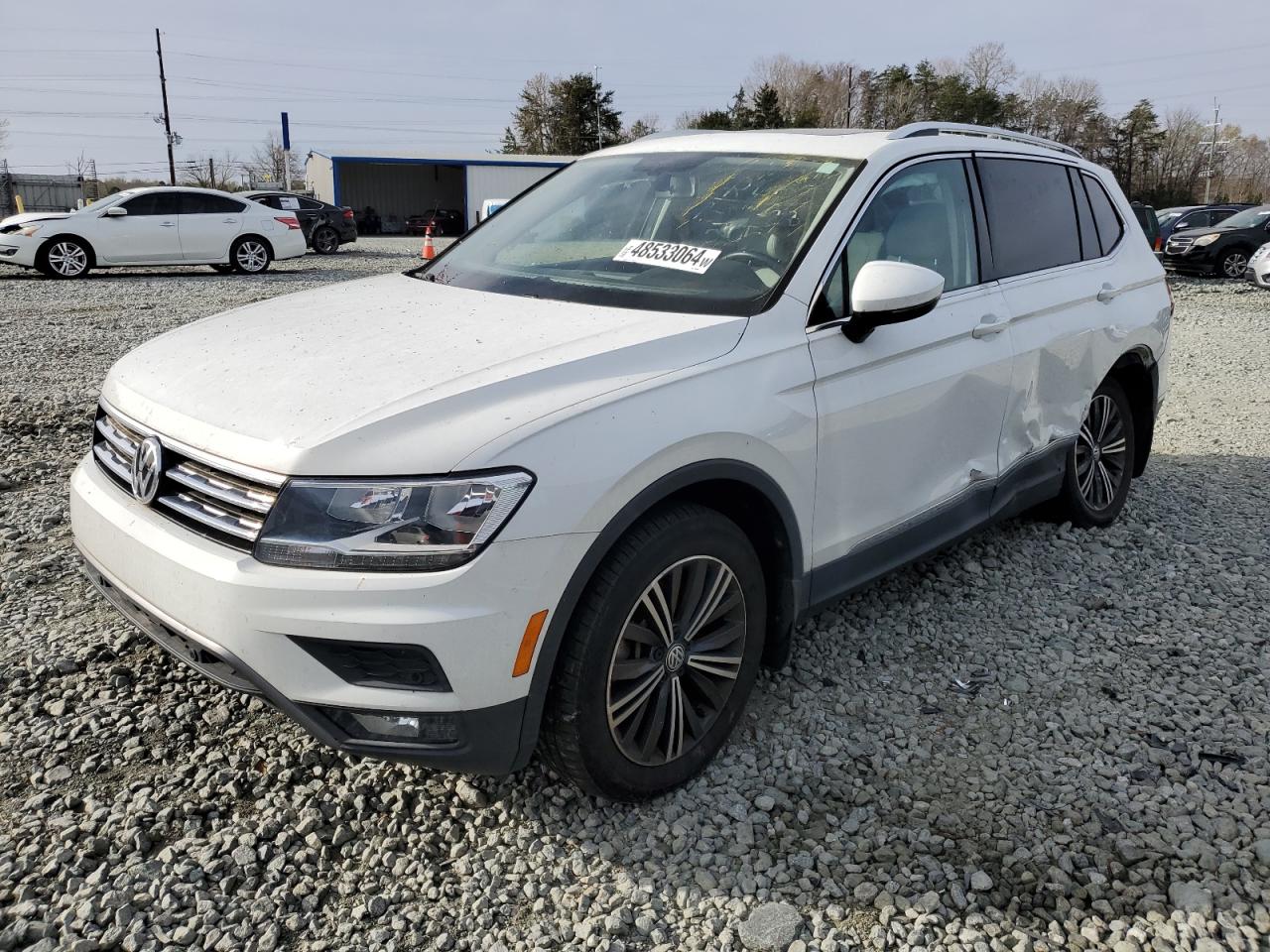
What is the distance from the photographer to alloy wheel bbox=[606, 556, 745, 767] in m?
2.58

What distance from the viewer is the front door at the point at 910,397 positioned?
3.06 m

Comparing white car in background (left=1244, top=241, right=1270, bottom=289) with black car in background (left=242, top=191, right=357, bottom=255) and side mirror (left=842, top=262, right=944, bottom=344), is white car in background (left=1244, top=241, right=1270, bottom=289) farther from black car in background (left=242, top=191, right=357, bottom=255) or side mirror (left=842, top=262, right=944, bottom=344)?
black car in background (left=242, top=191, right=357, bottom=255)

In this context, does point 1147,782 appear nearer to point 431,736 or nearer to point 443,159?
point 431,736

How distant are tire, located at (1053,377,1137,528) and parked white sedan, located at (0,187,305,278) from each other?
618 inches

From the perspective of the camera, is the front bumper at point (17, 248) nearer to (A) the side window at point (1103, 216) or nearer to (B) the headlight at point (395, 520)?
(A) the side window at point (1103, 216)

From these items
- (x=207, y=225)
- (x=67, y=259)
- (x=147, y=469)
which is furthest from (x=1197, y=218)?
(x=147, y=469)

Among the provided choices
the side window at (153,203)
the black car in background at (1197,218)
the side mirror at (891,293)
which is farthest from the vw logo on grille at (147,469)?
the black car in background at (1197,218)

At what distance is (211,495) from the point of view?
2381 millimetres

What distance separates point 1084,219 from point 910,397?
2012 millimetres

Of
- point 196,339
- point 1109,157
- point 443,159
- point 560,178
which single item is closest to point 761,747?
point 196,339

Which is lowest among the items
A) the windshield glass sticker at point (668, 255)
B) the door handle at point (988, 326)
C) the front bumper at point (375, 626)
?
the front bumper at point (375, 626)

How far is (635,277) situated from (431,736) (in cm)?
160

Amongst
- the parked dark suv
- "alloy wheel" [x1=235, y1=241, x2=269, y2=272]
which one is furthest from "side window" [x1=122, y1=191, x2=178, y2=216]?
the parked dark suv

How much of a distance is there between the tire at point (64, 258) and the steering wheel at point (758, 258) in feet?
53.2
